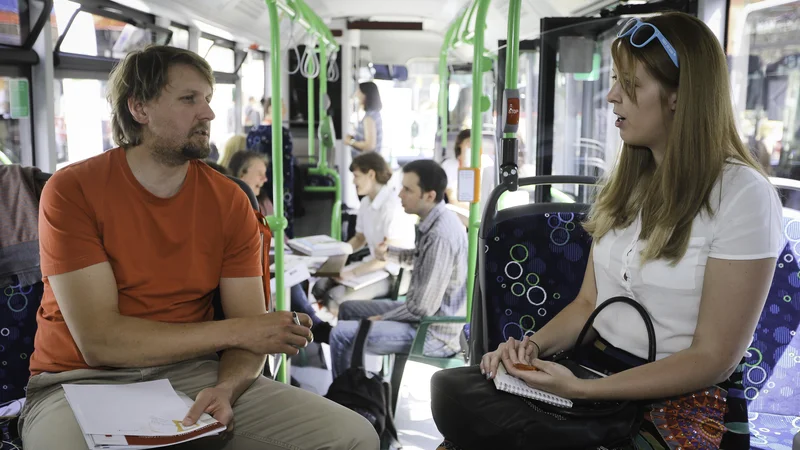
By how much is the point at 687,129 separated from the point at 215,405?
1.36 m

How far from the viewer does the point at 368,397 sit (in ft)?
11.2

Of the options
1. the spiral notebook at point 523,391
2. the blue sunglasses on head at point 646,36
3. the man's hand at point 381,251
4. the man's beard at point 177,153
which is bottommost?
the man's hand at point 381,251

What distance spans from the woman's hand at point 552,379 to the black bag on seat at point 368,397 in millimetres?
1885

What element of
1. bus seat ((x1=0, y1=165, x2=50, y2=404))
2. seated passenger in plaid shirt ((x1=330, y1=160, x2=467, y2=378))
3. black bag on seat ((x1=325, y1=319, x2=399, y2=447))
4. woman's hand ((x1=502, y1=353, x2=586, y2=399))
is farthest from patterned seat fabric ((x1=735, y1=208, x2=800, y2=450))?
bus seat ((x1=0, y1=165, x2=50, y2=404))

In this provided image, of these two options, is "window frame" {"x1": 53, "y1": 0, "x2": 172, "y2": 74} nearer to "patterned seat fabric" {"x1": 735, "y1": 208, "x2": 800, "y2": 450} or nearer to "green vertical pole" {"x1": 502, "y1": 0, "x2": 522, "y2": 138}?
"green vertical pole" {"x1": 502, "y1": 0, "x2": 522, "y2": 138}

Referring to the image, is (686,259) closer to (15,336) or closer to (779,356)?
(779,356)

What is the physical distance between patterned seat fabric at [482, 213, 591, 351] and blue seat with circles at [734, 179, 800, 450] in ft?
1.76

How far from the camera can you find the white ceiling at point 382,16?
4945 mm

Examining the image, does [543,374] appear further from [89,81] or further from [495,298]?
[89,81]

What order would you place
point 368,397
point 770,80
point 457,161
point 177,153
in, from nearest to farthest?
point 177,153 → point 770,80 → point 368,397 → point 457,161

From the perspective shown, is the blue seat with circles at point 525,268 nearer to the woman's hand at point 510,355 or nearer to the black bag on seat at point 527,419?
the woman's hand at point 510,355

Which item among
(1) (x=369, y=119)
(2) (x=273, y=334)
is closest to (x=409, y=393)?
(2) (x=273, y=334)

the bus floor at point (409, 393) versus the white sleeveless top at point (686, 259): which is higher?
the white sleeveless top at point (686, 259)

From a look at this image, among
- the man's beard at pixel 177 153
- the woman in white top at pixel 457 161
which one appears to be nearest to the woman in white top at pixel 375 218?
the woman in white top at pixel 457 161
